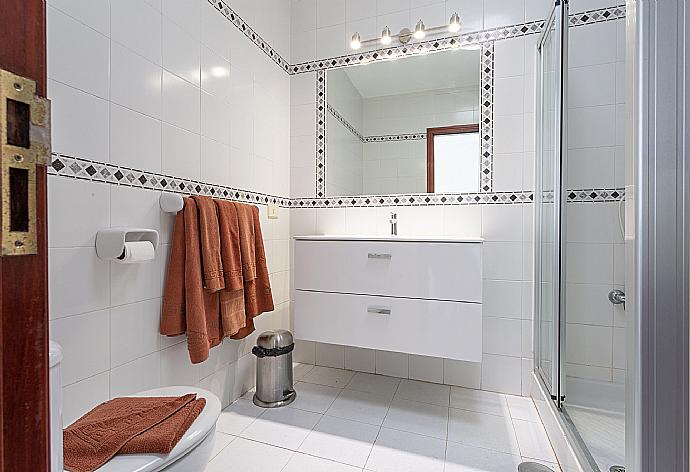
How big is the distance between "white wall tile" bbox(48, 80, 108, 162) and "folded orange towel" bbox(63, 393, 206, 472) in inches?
32.3

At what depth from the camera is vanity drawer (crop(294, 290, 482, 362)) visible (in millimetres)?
1845

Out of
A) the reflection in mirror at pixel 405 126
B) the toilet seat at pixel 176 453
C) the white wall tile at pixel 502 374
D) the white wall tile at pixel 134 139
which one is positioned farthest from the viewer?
the reflection in mirror at pixel 405 126

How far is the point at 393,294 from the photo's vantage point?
6.45ft

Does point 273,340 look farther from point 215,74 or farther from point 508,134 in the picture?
point 508,134

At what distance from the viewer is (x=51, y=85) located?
1169 mm

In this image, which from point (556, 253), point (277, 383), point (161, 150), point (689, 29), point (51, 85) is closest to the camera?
point (689, 29)

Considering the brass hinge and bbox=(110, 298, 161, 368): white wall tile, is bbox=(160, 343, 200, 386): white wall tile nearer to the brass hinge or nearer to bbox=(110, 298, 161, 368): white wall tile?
bbox=(110, 298, 161, 368): white wall tile

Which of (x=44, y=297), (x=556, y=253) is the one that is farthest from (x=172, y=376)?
(x=556, y=253)

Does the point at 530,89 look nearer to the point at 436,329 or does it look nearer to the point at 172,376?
the point at 436,329

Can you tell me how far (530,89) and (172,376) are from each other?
2344 millimetres

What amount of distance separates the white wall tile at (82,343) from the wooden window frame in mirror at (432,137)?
178 cm

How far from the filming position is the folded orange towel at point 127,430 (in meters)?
0.91

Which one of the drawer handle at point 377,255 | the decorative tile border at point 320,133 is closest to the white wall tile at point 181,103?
the decorative tile border at point 320,133

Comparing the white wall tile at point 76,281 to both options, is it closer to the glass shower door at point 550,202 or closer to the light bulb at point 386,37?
the glass shower door at point 550,202
